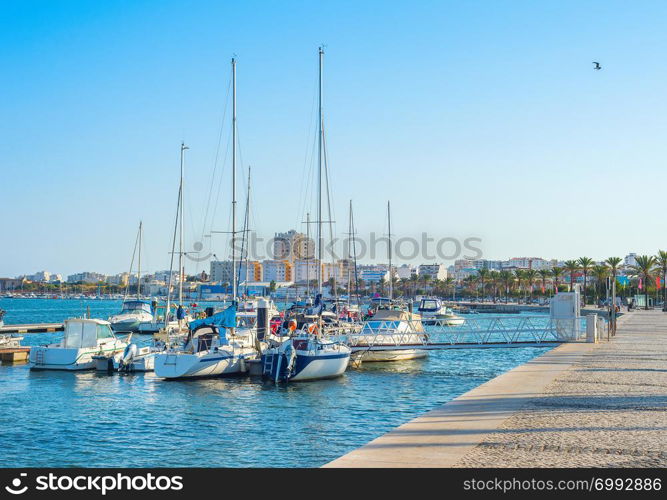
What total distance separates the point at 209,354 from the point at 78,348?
27.0 ft

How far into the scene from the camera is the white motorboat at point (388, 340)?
35.1 metres

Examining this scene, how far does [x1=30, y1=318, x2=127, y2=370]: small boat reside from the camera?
34.2 meters

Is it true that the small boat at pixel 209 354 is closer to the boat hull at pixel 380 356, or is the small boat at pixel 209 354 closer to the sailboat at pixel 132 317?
the boat hull at pixel 380 356

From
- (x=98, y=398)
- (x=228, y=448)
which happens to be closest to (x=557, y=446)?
(x=228, y=448)

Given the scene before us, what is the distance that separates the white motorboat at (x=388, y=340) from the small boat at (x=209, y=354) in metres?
5.69

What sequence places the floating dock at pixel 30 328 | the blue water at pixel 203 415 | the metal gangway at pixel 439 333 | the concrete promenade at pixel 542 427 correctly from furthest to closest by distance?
the floating dock at pixel 30 328
the metal gangway at pixel 439 333
the blue water at pixel 203 415
the concrete promenade at pixel 542 427

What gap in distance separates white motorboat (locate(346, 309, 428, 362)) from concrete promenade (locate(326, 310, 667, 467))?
41.1ft

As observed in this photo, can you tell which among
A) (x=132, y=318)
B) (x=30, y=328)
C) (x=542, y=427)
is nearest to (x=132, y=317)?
(x=132, y=318)

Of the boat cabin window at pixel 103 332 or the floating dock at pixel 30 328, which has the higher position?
the boat cabin window at pixel 103 332

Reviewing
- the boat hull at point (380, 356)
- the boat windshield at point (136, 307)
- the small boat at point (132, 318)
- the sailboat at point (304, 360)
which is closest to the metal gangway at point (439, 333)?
the boat hull at point (380, 356)

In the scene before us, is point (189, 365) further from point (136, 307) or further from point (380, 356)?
point (136, 307)

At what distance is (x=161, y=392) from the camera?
27.5m
